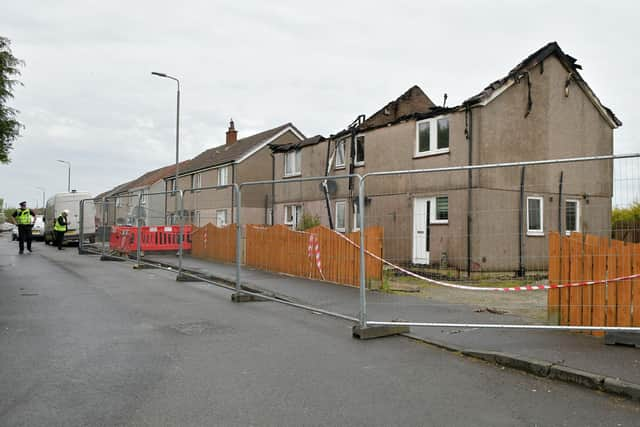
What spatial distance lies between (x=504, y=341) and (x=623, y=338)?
1280 mm

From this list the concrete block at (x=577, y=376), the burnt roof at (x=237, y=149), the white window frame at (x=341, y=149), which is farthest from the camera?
the burnt roof at (x=237, y=149)

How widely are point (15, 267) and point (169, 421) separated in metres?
14.0

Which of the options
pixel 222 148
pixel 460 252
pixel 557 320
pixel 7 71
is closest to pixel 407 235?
pixel 460 252

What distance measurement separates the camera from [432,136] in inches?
710

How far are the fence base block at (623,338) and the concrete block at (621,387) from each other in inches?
56.7

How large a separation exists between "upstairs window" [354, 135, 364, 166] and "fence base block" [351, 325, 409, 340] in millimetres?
14567

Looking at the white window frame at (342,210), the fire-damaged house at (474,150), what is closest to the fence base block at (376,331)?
the fire-damaged house at (474,150)

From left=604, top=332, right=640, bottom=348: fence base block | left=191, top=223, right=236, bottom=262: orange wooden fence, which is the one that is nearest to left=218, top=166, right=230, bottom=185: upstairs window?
left=191, top=223, right=236, bottom=262: orange wooden fence

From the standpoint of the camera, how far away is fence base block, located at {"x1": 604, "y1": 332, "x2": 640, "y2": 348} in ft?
20.1

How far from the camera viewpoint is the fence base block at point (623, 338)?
6117 mm

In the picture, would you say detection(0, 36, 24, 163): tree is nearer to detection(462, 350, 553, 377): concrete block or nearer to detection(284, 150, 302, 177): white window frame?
detection(284, 150, 302, 177): white window frame

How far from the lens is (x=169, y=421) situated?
4168 mm

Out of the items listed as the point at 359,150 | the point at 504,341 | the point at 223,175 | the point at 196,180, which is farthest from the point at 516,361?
the point at 196,180

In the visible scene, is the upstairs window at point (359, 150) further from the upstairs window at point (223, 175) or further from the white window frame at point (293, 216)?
the upstairs window at point (223, 175)
